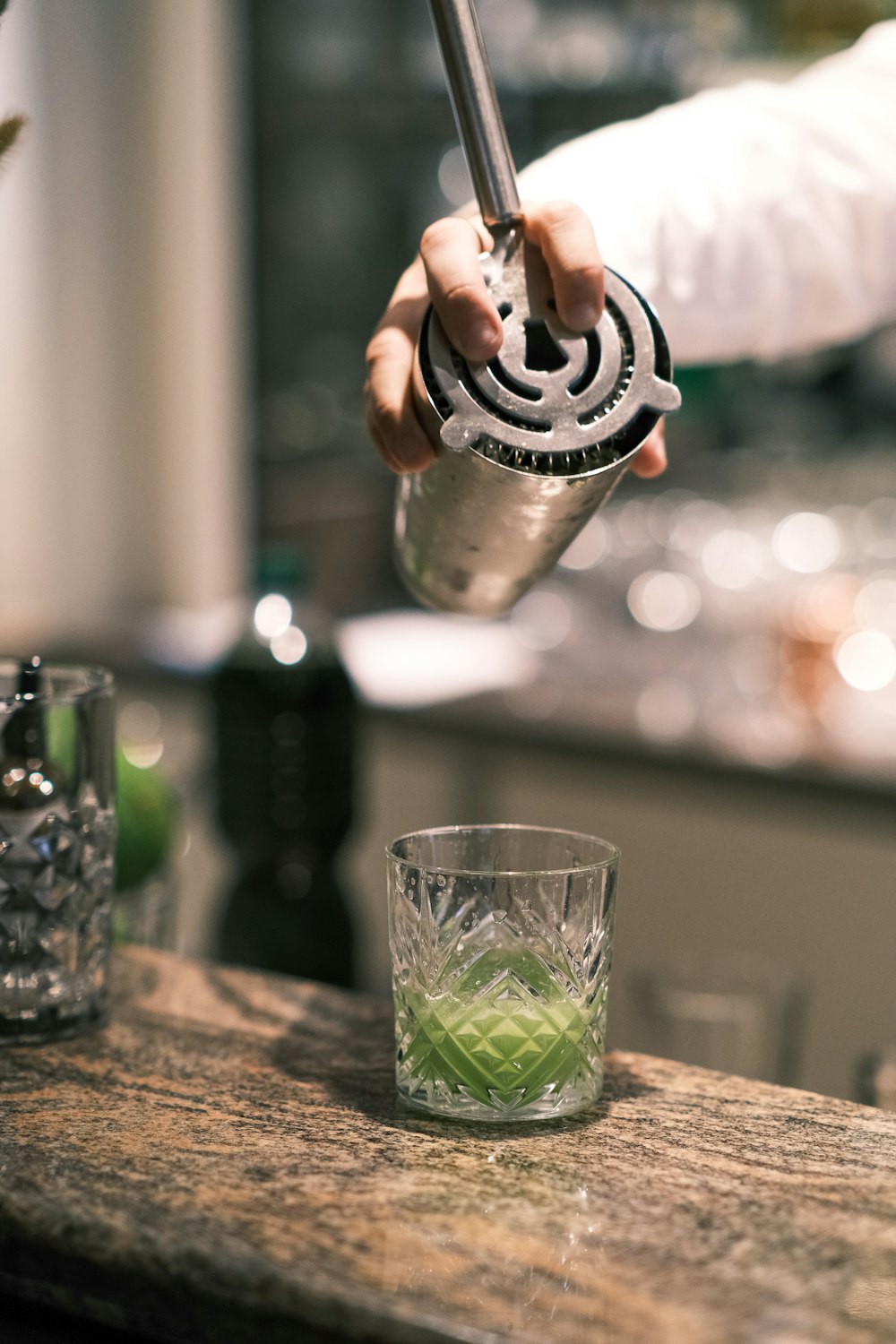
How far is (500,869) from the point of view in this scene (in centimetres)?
64

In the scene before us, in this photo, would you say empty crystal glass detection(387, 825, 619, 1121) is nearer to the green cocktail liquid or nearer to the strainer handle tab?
the green cocktail liquid

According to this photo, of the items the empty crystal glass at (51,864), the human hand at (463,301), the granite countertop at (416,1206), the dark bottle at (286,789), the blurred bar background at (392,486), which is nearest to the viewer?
the granite countertop at (416,1206)

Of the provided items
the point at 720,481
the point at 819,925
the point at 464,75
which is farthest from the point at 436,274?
the point at 720,481

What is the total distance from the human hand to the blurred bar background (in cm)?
117

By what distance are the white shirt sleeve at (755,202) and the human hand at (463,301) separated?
0.55 ft

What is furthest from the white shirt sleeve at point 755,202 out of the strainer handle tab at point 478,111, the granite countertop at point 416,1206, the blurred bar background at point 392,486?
the blurred bar background at point 392,486

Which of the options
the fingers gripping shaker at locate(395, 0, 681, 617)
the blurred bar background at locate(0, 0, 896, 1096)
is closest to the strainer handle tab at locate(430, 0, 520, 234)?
the fingers gripping shaker at locate(395, 0, 681, 617)

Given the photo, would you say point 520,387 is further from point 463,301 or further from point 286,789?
point 286,789

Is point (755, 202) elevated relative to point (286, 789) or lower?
elevated

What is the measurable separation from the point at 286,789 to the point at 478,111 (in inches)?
26.6

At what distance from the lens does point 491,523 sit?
61 centimetres

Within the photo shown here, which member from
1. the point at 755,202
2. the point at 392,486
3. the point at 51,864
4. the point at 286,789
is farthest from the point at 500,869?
the point at 392,486

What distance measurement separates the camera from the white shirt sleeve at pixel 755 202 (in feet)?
2.52

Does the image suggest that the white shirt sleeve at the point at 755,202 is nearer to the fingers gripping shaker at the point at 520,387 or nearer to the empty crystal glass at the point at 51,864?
the fingers gripping shaker at the point at 520,387
